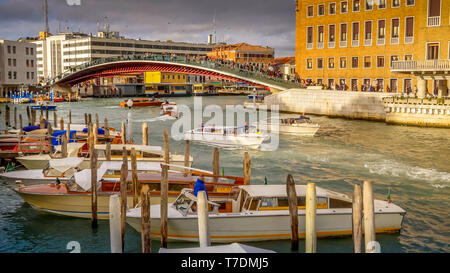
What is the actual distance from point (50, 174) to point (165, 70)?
47918 millimetres

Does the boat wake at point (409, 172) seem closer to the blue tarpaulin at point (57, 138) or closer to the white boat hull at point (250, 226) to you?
the white boat hull at point (250, 226)

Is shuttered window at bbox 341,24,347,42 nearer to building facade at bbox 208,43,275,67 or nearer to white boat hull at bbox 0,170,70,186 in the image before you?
white boat hull at bbox 0,170,70,186

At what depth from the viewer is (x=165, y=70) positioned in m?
63.5

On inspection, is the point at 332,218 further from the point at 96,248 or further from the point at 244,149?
the point at 244,149

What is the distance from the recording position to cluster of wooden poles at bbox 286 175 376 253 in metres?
9.76

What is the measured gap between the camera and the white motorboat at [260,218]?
38.7ft

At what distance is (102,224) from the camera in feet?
44.6

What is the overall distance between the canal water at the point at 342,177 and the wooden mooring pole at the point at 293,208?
44 centimetres

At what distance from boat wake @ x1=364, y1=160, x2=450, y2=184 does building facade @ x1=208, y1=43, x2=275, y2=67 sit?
353ft

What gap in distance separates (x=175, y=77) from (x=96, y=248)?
295ft

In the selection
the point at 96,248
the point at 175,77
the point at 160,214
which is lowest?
the point at 96,248

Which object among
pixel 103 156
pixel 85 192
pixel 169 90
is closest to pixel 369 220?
pixel 85 192

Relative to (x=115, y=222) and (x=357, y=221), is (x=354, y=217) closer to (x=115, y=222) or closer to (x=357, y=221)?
(x=357, y=221)

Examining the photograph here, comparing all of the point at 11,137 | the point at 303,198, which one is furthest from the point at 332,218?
the point at 11,137
